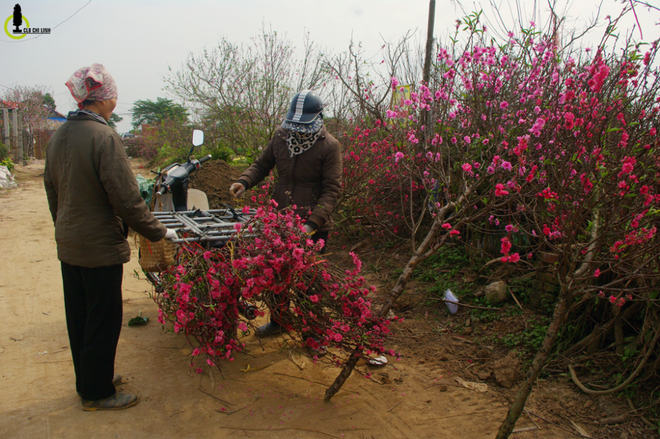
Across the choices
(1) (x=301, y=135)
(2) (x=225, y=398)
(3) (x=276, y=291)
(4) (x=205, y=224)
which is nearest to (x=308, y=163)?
(1) (x=301, y=135)

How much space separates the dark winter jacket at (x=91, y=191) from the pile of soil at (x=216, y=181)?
5.71m

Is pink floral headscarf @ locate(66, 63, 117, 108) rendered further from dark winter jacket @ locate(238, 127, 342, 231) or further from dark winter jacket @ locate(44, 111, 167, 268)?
dark winter jacket @ locate(238, 127, 342, 231)

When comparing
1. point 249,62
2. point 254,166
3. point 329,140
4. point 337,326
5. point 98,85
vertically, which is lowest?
point 337,326

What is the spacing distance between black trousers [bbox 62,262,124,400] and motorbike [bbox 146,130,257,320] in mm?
406

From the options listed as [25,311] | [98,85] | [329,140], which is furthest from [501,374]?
[25,311]

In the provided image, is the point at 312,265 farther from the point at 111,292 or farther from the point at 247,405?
the point at 111,292

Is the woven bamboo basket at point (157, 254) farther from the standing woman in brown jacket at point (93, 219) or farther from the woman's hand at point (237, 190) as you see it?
the woman's hand at point (237, 190)

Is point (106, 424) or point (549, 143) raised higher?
point (549, 143)

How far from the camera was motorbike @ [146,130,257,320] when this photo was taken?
2820mm

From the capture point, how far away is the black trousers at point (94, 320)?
8.22 feet

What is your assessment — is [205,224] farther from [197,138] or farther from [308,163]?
[197,138]

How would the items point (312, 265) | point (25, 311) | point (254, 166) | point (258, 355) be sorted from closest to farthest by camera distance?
point (312, 265) < point (258, 355) < point (254, 166) < point (25, 311)

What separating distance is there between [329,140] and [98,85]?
1638mm

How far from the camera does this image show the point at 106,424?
2.47 meters
